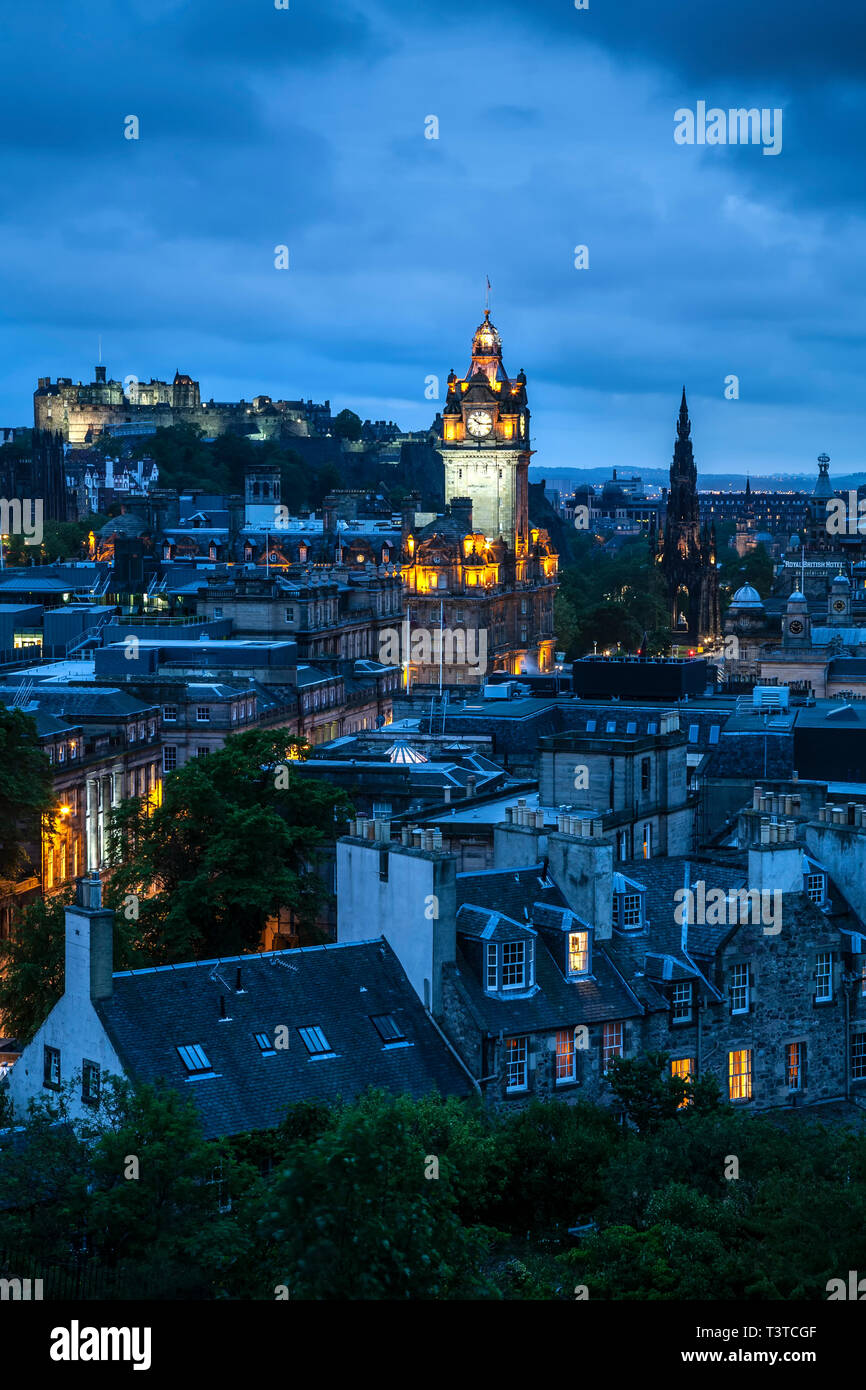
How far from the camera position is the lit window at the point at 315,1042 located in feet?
132

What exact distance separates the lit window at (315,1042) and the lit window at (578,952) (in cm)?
575

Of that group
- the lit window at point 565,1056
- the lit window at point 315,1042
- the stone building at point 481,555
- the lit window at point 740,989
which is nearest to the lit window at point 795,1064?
the lit window at point 740,989

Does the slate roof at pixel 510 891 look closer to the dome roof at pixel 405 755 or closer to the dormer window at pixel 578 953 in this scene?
the dormer window at pixel 578 953

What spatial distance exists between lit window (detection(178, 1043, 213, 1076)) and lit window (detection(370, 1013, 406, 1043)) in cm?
Result: 386

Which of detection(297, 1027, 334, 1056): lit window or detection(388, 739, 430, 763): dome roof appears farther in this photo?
detection(388, 739, 430, 763): dome roof

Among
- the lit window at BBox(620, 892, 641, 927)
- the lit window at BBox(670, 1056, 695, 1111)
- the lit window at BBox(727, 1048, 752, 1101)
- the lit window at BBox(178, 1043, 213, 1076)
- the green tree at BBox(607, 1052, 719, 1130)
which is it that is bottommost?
the lit window at BBox(727, 1048, 752, 1101)

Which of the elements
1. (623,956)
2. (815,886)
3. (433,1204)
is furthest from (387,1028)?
(815,886)

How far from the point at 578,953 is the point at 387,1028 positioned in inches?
186

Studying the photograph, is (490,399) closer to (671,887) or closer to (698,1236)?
(671,887)

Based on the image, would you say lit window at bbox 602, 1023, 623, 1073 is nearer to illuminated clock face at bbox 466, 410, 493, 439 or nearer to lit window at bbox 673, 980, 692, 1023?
lit window at bbox 673, 980, 692, 1023

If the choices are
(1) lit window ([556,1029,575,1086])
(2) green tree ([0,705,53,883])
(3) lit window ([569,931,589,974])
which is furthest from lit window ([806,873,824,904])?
(2) green tree ([0,705,53,883])

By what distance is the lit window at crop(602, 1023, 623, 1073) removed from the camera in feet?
142

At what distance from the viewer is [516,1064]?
137 ft
